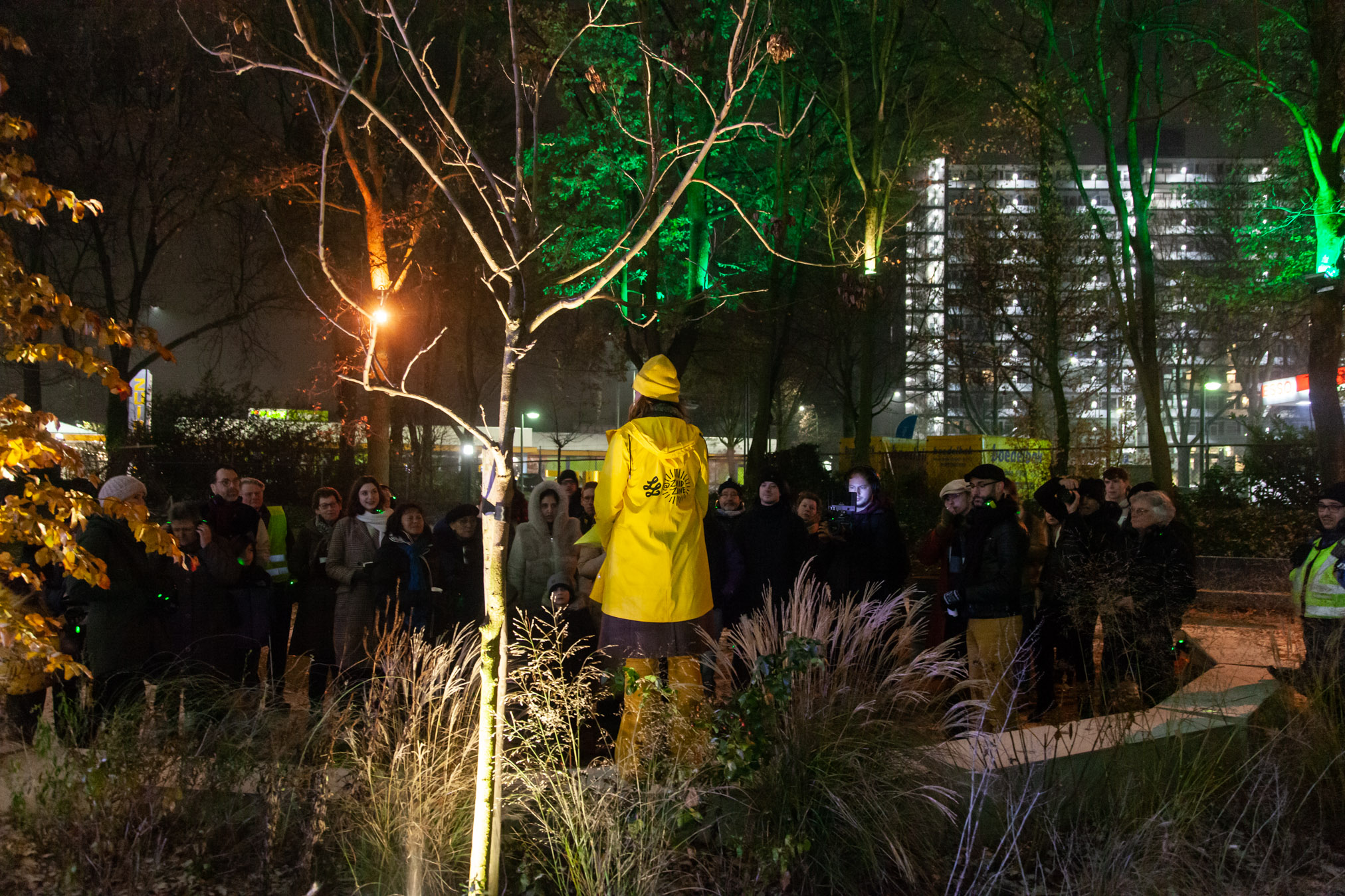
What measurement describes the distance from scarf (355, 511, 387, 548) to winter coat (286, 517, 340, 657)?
0.21 metres

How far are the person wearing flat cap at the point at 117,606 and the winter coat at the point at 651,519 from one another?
2.48 metres

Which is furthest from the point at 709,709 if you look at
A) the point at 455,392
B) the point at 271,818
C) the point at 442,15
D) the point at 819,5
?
the point at 455,392

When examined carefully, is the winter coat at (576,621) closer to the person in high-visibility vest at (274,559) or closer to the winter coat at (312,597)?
the winter coat at (312,597)

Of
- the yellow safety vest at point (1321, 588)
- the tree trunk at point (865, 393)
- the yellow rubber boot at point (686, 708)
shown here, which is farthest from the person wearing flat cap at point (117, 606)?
the tree trunk at point (865, 393)

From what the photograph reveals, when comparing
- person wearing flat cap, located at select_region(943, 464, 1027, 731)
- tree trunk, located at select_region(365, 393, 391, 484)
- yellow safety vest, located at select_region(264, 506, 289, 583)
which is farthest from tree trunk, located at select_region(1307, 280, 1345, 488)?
tree trunk, located at select_region(365, 393, 391, 484)

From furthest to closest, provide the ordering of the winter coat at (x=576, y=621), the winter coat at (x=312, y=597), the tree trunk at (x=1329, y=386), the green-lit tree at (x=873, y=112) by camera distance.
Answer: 1. the green-lit tree at (x=873, y=112)
2. the tree trunk at (x=1329, y=386)
3. the winter coat at (x=312, y=597)
4. the winter coat at (x=576, y=621)

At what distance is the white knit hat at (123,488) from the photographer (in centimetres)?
516

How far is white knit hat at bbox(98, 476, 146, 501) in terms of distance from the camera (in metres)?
5.16

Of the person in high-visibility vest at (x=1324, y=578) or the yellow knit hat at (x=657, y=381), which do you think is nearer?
the yellow knit hat at (x=657, y=381)

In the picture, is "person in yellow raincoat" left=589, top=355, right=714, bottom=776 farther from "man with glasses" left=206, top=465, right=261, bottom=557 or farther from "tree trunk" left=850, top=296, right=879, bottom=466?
"tree trunk" left=850, top=296, right=879, bottom=466

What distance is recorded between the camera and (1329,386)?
12.6 meters

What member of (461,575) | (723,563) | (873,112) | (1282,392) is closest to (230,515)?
(461,575)

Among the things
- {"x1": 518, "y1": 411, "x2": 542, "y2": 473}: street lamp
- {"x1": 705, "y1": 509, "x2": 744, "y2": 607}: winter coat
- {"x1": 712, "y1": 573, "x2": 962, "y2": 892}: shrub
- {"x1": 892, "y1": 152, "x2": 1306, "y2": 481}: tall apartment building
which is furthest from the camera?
{"x1": 892, "y1": 152, "x2": 1306, "y2": 481}: tall apartment building

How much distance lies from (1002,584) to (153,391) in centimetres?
2012
